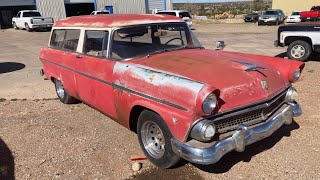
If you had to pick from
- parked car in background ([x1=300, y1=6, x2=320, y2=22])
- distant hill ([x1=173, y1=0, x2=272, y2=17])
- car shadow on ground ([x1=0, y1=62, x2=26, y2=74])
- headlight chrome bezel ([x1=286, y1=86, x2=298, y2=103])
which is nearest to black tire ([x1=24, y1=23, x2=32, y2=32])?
car shadow on ground ([x1=0, y1=62, x2=26, y2=74])

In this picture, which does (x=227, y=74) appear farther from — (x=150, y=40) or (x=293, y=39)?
(x=293, y=39)

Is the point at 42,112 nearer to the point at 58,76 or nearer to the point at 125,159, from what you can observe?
the point at 58,76

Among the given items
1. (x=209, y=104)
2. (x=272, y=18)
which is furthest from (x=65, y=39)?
(x=272, y=18)

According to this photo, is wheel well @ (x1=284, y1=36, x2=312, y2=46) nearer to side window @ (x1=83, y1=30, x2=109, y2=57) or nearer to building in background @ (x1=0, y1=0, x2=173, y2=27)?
side window @ (x1=83, y1=30, x2=109, y2=57)

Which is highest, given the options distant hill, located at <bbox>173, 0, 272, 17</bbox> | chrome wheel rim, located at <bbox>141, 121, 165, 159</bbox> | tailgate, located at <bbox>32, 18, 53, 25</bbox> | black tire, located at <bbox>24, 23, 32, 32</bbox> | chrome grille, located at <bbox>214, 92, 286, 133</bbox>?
distant hill, located at <bbox>173, 0, 272, 17</bbox>

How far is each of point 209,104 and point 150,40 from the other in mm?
1853

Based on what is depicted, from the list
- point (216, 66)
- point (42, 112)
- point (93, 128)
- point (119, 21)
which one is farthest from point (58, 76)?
point (216, 66)

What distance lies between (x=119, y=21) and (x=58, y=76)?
2024 millimetres

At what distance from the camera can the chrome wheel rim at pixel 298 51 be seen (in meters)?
10.2

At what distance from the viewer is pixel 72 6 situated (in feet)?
120

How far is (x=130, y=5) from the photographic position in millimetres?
35156

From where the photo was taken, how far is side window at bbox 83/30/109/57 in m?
4.54

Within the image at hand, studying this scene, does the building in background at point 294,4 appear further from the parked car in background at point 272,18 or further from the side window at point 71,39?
the side window at point 71,39

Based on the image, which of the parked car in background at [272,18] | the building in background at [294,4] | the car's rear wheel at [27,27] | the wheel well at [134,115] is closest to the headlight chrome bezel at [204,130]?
the wheel well at [134,115]
